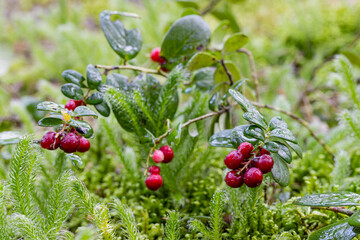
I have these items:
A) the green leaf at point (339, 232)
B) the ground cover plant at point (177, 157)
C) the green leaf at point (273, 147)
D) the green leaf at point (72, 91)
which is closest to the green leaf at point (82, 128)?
the ground cover plant at point (177, 157)

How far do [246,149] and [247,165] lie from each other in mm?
34

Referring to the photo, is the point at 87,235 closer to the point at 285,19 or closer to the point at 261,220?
A: the point at 261,220

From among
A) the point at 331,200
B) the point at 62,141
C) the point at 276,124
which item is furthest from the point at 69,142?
the point at 331,200

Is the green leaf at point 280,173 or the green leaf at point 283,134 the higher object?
the green leaf at point 283,134

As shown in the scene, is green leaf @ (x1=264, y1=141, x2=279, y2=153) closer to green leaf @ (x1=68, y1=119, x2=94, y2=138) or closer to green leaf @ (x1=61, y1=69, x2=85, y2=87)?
green leaf @ (x1=68, y1=119, x2=94, y2=138)

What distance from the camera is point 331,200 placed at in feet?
2.08

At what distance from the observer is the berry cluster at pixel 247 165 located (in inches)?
23.7

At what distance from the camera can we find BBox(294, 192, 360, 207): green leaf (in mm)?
620

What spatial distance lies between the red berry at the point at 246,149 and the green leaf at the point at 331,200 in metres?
0.15

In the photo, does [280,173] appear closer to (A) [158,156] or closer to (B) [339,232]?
(B) [339,232]

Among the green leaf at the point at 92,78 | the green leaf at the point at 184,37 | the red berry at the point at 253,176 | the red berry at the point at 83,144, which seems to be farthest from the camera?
the green leaf at the point at 184,37

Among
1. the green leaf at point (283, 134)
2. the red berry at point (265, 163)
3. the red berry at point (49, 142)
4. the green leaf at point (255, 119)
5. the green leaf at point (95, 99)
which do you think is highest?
the green leaf at point (95, 99)

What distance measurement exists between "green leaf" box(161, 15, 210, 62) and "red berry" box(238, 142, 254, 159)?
1.42 ft

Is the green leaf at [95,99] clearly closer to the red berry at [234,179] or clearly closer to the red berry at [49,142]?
the red berry at [49,142]
